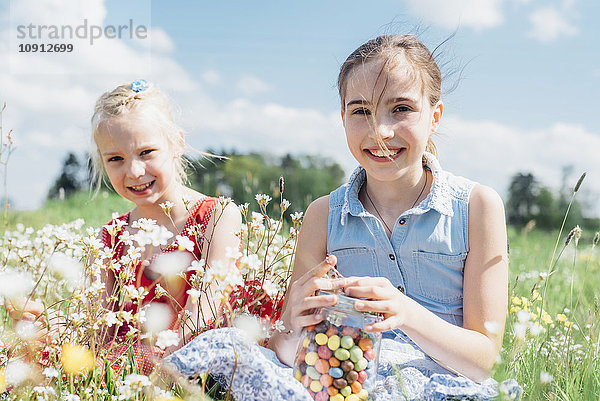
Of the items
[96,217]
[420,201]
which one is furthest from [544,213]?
[420,201]

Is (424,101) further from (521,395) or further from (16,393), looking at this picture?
(16,393)

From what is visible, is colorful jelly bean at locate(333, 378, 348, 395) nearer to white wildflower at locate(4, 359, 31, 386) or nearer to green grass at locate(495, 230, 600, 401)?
green grass at locate(495, 230, 600, 401)

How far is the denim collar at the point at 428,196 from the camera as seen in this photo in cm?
258

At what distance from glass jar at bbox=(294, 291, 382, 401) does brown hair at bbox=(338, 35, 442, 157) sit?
1.11m

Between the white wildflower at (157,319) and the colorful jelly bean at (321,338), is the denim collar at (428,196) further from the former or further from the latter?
the white wildflower at (157,319)

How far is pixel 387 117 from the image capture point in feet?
8.13

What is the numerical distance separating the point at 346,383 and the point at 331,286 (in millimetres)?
335

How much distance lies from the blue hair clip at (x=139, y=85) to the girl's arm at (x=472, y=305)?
2064mm

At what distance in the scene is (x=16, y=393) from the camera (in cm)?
209

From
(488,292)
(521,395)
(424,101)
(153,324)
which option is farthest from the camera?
(424,101)

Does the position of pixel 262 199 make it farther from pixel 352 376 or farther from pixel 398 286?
pixel 352 376

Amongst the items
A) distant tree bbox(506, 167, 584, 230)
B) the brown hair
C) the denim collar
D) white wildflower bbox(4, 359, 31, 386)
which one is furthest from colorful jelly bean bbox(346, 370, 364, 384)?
distant tree bbox(506, 167, 584, 230)

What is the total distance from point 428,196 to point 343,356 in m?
0.95

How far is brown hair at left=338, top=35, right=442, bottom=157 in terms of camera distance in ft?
8.48
